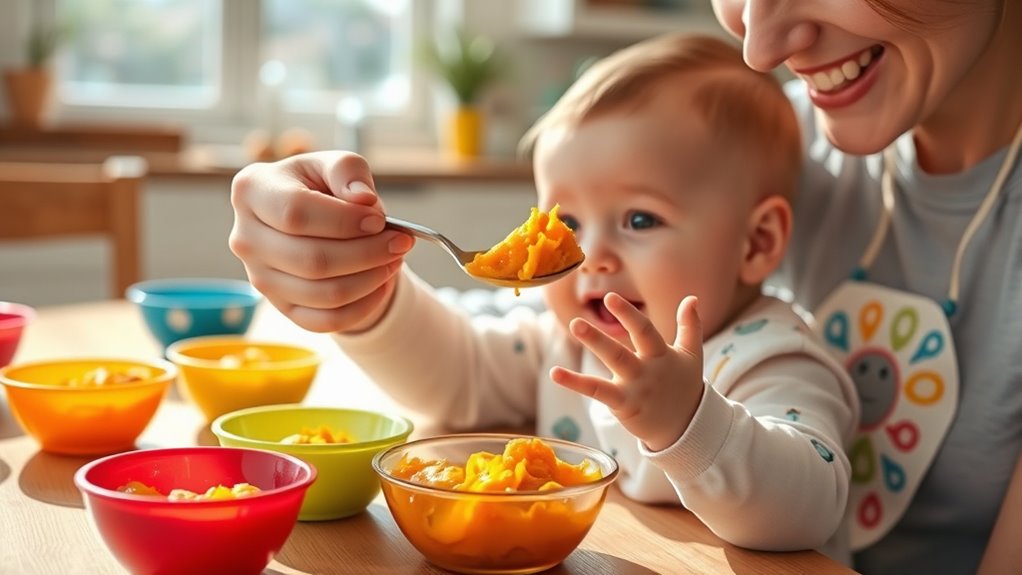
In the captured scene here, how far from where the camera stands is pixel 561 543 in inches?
29.5

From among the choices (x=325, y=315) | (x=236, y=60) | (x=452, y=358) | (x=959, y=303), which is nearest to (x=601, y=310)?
(x=452, y=358)

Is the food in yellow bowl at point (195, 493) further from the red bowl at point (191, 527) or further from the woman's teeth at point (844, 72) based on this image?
the woman's teeth at point (844, 72)

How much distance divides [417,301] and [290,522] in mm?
451

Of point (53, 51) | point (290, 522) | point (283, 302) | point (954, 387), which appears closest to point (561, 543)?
point (290, 522)

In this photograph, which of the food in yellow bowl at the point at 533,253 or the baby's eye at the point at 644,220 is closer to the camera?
the food in yellow bowl at the point at 533,253

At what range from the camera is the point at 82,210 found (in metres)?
1.86

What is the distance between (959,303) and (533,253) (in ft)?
1.71

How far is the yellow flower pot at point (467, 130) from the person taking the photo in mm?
3723

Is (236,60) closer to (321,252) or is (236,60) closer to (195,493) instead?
(321,252)

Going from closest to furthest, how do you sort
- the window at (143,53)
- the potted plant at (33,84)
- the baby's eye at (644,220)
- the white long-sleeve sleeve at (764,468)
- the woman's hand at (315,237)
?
the white long-sleeve sleeve at (764,468), the woman's hand at (315,237), the baby's eye at (644,220), the potted plant at (33,84), the window at (143,53)

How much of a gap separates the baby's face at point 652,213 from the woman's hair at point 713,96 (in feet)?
0.05

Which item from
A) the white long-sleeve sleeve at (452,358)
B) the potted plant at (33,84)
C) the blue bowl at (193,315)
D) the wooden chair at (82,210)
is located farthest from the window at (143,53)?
the white long-sleeve sleeve at (452,358)

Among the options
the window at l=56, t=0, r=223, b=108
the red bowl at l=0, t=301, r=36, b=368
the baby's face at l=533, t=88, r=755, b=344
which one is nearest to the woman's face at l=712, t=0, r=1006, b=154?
the baby's face at l=533, t=88, r=755, b=344

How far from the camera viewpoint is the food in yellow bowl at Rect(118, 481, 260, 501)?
720mm
